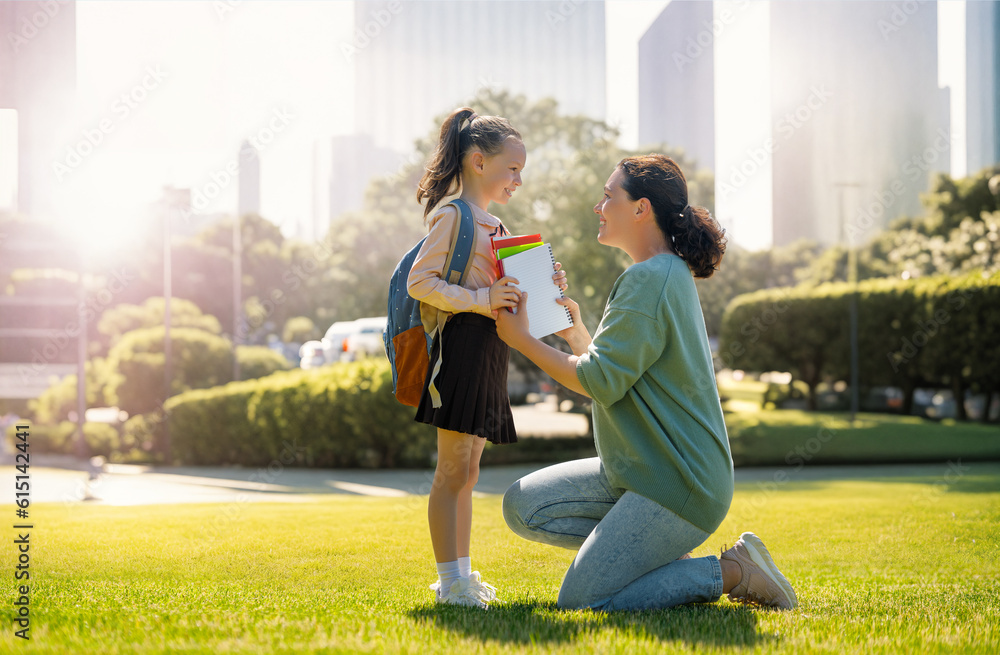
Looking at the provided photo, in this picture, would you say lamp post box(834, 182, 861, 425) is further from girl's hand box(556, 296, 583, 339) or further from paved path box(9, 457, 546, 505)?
girl's hand box(556, 296, 583, 339)

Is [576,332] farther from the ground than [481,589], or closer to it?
farther from the ground

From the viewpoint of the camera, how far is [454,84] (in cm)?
2106

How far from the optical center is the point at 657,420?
2.85 metres

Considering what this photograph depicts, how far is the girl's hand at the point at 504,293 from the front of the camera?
2.92m

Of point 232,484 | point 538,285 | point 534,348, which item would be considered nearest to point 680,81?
point 232,484

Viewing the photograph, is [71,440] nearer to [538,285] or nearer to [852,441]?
[852,441]

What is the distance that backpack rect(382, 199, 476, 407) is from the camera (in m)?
3.03

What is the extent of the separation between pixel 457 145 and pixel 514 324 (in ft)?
2.62

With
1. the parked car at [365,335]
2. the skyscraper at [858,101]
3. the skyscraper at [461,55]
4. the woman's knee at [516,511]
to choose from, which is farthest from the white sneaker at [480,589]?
the skyscraper at [858,101]

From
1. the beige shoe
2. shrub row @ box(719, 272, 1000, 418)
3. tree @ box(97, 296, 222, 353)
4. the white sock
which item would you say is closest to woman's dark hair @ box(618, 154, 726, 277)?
the beige shoe

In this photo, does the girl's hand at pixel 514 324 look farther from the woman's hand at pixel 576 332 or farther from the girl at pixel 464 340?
the woman's hand at pixel 576 332

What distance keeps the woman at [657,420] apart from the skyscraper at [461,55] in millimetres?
10906

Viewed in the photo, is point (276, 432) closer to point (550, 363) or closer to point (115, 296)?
point (550, 363)

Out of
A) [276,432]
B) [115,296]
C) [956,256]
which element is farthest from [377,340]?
[115,296]
